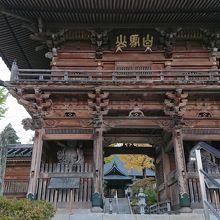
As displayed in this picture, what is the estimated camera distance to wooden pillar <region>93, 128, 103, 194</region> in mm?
9297

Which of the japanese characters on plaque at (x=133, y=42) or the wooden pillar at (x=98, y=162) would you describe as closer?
the wooden pillar at (x=98, y=162)

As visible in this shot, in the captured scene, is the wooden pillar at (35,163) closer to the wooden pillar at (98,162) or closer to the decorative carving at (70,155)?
the decorative carving at (70,155)

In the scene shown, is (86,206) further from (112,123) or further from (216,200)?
(216,200)

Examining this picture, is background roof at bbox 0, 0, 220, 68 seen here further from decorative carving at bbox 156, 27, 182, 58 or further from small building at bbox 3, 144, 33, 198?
small building at bbox 3, 144, 33, 198

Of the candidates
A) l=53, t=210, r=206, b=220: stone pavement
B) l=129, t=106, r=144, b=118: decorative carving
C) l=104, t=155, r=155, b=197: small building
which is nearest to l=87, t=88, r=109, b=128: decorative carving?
l=129, t=106, r=144, b=118: decorative carving

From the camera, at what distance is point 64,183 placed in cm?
943

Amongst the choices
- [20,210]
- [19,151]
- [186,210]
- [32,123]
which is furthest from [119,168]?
[20,210]

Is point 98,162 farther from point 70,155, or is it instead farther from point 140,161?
point 140,161

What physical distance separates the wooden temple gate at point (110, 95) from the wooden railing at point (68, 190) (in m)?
0.03

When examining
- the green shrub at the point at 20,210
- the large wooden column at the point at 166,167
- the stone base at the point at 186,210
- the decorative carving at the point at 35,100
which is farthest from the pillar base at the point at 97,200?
the large wooden column at the point at 166,167

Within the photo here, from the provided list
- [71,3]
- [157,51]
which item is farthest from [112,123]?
[71,3]

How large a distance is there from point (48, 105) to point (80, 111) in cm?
119

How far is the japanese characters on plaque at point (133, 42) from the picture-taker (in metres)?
11.8

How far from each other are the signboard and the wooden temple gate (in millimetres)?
33
